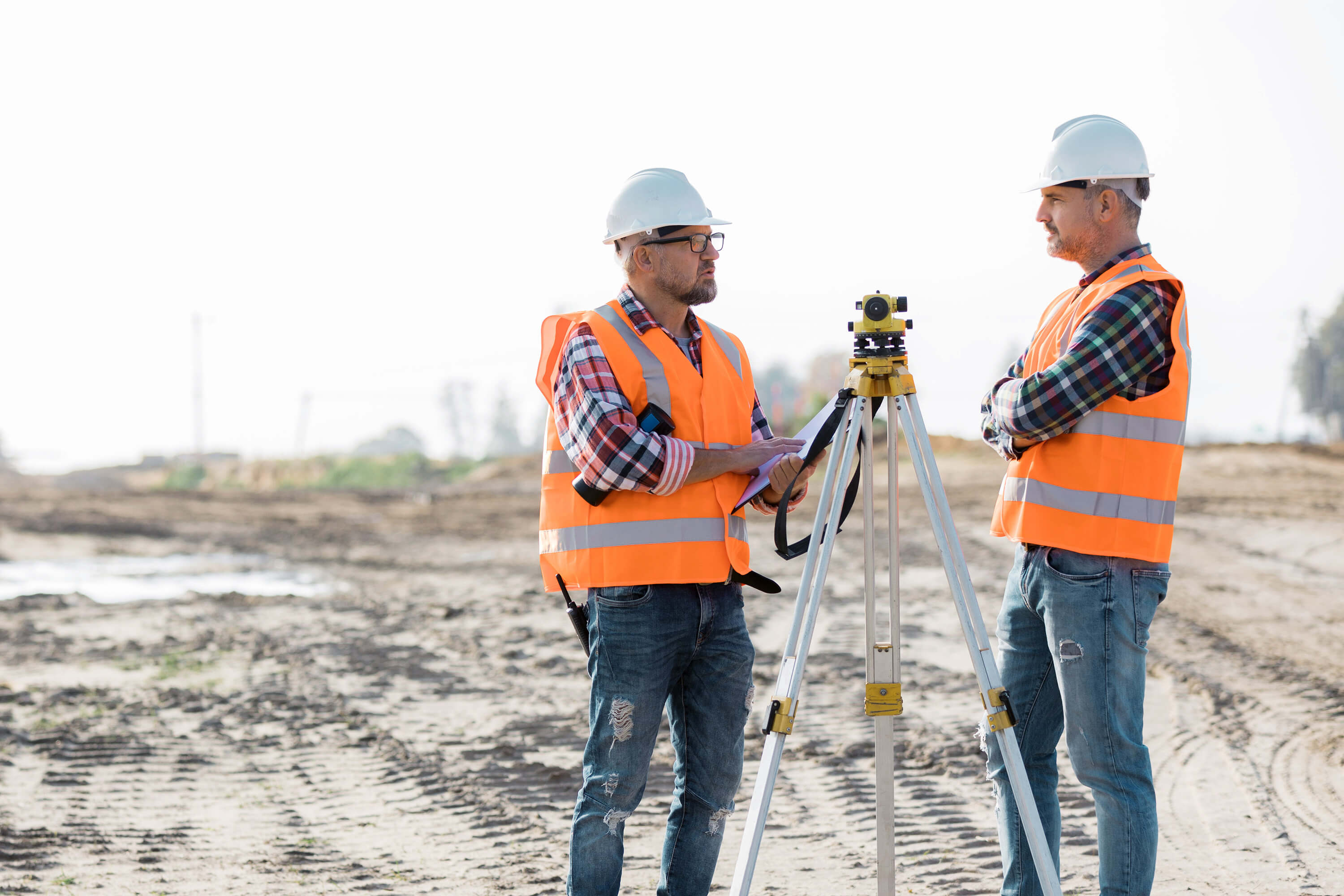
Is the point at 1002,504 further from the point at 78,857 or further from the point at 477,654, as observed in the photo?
the point at 477,654

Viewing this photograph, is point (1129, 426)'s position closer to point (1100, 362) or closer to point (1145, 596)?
point (1100, 362)

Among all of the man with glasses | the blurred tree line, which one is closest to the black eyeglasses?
the man with glasses

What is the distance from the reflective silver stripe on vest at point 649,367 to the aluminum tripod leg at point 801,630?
1.43 ft

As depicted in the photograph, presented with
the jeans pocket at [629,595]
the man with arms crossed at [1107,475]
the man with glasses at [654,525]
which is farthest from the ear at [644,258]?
the man with arms crossed at [1107,475]

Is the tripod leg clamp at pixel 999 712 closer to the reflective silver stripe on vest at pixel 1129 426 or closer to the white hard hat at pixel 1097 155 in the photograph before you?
the reflective silver stripe on vest at pixel 1129 426

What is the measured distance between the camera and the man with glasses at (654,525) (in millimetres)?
2666

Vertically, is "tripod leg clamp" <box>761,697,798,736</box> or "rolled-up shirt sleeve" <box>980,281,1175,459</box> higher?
"rolled-up shirt sleeve" <box>980,281,1175,459</box>

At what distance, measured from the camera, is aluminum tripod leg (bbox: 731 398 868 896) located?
8.22 ft

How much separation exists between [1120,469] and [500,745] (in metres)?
3.75

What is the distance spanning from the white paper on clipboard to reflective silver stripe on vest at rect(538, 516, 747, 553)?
0.33 feet

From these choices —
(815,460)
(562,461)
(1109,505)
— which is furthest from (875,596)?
(562,461)

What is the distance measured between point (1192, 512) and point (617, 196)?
13597 millimetres

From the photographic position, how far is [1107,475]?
263cm

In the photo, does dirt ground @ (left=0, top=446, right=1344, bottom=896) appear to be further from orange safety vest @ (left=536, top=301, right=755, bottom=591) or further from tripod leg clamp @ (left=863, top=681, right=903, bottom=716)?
orange safety vest @ (left=536, top=301, right=755, bottom=591)
